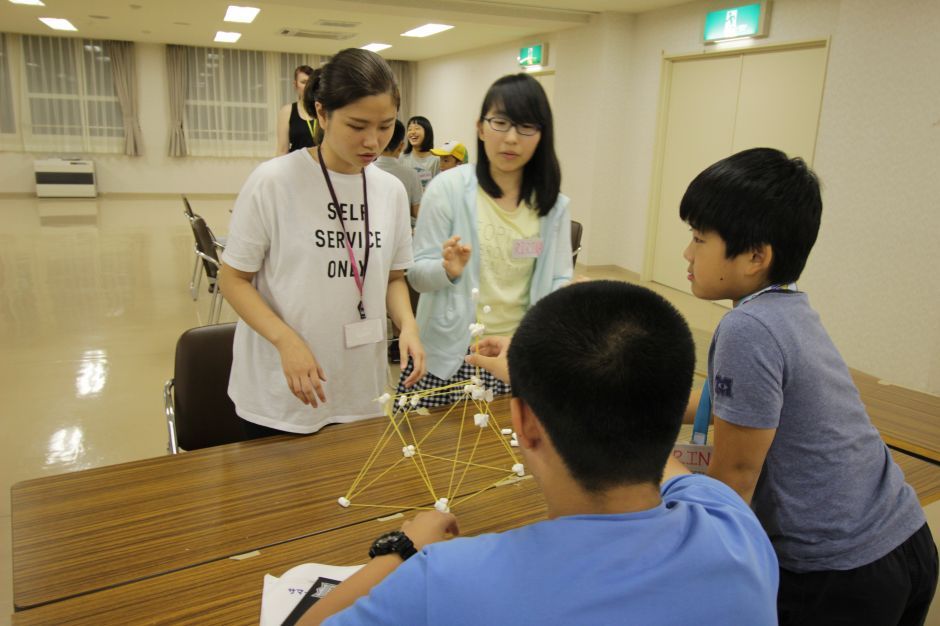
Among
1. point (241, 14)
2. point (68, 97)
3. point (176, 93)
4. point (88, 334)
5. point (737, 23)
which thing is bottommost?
point (88, 334)

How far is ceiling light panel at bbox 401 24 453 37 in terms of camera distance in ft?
31.2

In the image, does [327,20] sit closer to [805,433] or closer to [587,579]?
[805,433]

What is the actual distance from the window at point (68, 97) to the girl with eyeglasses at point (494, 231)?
13.2 meters

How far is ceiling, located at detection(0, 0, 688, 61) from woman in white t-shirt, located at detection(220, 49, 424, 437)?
20.2ft

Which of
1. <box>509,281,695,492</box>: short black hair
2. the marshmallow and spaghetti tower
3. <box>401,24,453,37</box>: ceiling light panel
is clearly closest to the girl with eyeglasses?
the marshmallow and spaghetti tower

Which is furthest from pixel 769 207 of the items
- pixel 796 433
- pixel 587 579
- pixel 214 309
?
pixel 214 309

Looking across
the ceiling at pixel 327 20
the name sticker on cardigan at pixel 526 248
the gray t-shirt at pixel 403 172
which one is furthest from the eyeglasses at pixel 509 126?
the ceiling at pixel 327 20

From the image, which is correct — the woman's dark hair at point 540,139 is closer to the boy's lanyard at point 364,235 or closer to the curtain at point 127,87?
the boy's lanyard at point 364,235

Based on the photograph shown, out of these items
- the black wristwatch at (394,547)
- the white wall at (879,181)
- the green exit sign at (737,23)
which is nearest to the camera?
the black wristwatch at (394,547)

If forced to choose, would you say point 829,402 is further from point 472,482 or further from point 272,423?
point 272,423

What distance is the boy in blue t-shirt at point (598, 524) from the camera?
648 millimetres

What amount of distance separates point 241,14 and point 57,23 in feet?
12.0

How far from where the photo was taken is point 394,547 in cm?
100

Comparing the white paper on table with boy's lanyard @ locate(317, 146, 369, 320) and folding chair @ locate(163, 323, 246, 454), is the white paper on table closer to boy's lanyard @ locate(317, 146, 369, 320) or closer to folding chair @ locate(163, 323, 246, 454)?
boy's lanyard @ locate(317, 146, 369, 320)
